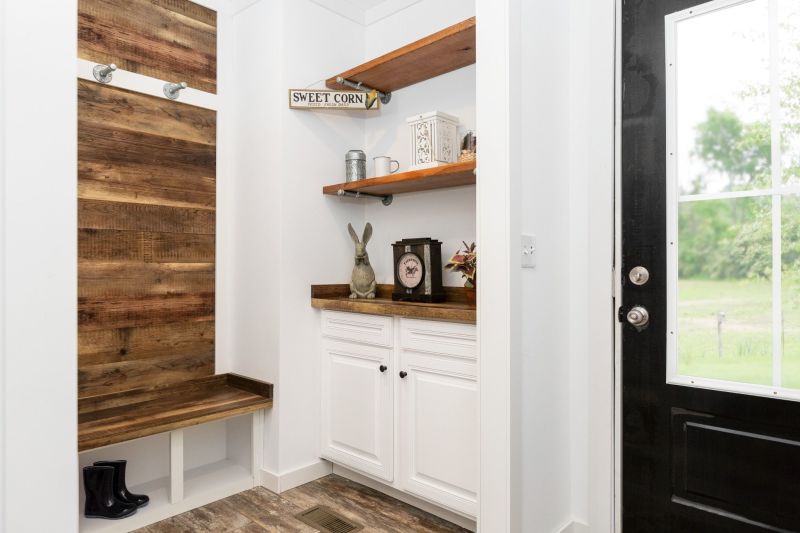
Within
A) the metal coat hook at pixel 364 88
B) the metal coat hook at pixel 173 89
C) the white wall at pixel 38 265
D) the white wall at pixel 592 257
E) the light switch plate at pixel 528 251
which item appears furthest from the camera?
the metal coat hook at pixel 364 88

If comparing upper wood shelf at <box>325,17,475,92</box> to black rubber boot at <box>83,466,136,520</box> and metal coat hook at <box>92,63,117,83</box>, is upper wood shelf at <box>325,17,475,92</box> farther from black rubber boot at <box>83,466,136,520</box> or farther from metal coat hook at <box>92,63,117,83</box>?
black rubber boot at <box>83,466,136,520</box>

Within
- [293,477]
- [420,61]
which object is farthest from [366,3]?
[293,477]

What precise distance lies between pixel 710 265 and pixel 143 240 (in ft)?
7.94

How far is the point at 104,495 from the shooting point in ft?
7.18

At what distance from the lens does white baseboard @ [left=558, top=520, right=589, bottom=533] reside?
197cm

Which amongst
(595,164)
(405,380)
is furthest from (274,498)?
(595,164)

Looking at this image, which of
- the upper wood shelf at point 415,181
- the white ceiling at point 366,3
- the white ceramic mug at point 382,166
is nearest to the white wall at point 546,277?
the upper wood shelf at point 415,181

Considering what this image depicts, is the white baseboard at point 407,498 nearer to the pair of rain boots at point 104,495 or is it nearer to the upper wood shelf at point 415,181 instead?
the pair of rain boots at point 104,495

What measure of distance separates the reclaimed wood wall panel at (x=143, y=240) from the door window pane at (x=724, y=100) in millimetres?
2237

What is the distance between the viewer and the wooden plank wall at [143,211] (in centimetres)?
235

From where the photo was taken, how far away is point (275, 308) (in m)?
2.58

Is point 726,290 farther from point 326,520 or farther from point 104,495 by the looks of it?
point 104,495

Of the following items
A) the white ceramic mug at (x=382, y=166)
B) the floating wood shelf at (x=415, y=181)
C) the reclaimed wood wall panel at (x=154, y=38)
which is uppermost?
the reclaimed wood wall panel at (x=154, y=38)

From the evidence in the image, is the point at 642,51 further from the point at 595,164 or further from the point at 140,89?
the point at 140,89
